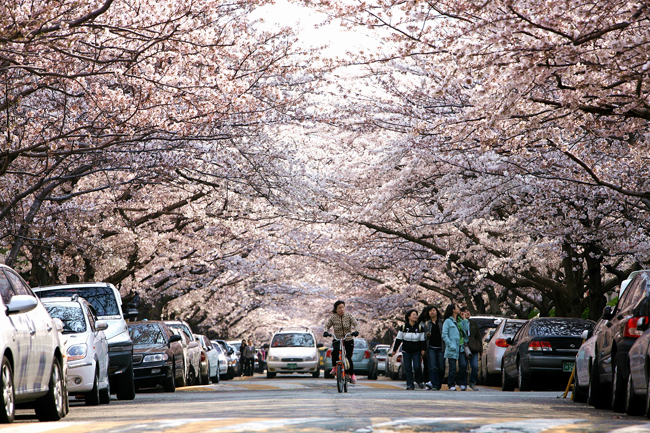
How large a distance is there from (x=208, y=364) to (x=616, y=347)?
58.6 ft

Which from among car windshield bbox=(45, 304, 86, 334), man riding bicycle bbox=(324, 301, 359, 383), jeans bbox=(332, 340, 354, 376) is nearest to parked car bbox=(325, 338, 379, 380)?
jeans bbox=(332, 340, 354, 376)

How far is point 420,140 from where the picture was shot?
2317 cm

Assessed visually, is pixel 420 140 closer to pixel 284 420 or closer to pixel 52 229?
pixel 52 229

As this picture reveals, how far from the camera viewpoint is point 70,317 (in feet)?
47.3

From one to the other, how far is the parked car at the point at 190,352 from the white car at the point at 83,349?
8610 millimetres

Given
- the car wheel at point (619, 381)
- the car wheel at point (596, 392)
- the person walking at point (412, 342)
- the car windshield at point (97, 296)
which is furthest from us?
the person walking at point (412, 342)

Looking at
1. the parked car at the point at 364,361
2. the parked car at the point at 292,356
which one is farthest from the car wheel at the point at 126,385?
the parked car at the point at 364,361

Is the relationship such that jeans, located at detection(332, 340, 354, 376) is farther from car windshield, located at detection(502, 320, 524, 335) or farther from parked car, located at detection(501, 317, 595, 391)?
car windshield, located at detection(502, 320, 524, 335)

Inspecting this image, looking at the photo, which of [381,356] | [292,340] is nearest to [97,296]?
[292,340]

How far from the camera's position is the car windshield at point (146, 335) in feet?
69.3

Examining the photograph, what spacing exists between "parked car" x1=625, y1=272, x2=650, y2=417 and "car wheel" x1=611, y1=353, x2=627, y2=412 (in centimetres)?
10

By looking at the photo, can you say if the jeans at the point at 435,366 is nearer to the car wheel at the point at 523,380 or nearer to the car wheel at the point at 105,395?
the car wheel at the point at 523,380

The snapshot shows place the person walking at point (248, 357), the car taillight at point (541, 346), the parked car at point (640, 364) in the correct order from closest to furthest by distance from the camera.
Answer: the parked car at point (640, 364) → the car taillight at point (541, 346) → the person walking at point (248, 357)

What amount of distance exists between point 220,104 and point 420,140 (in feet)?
24.1
